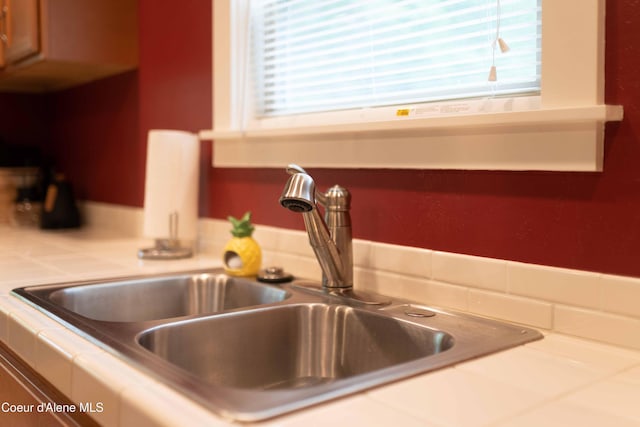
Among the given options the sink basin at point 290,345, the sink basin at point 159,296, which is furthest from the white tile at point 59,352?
the sink basin at point 159,296

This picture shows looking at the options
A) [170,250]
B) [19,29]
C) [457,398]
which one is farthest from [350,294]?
[19,29]

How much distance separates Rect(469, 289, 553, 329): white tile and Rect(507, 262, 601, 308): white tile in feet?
0.04

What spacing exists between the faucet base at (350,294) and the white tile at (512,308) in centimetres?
17

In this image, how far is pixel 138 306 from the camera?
1497 mm

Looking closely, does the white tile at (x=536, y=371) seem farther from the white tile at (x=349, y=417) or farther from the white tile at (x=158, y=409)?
the white tile at (x=158, y=409)

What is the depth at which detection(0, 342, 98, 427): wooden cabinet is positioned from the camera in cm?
93

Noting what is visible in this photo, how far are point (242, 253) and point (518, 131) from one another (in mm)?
712

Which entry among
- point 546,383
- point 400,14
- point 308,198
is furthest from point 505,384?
point 400,14

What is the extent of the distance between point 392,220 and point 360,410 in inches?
26.8

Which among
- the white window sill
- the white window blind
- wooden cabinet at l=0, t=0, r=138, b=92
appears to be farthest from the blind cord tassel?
wooden cabinet at l=0, t=0, r=138, b=92

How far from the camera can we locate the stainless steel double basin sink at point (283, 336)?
991mm

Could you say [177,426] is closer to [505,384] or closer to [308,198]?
[505,384]

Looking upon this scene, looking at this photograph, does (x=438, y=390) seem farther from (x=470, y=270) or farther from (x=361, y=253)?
(x=361, y=253)

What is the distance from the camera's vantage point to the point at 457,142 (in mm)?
1185
